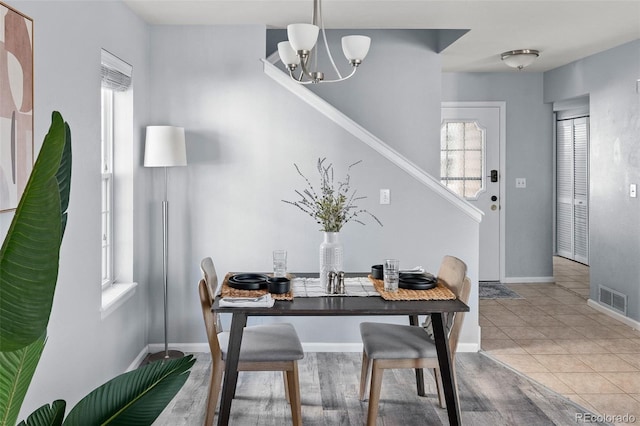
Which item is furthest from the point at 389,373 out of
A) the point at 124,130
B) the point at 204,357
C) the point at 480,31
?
the point at 480,31

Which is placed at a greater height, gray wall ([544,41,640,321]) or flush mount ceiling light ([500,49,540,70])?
flush mount ceiling light ([500,49,540,70])

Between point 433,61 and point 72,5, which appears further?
point 433,61

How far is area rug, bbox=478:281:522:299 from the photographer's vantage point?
6.18 meters

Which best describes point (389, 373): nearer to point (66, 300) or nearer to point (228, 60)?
point (66, 300)

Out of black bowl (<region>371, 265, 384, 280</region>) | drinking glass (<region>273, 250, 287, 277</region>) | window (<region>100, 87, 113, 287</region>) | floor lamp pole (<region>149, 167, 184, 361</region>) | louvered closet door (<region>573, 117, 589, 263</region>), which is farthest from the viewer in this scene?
louvered closet door (<region>573, 117, 589, 263</region>)

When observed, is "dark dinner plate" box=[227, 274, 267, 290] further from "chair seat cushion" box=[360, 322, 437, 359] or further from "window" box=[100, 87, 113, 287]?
"window" box=[100, 87, 113, 287]

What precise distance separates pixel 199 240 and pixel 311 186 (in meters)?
0.89

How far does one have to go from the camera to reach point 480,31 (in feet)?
14.9

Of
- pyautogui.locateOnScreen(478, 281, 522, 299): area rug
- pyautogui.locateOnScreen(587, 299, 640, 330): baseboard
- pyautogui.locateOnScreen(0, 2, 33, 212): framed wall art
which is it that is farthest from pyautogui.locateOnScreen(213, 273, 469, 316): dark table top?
pyautogui.locateOnScreen(478, 281, 522, 299): area rug

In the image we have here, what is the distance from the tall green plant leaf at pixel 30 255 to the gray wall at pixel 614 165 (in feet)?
16.6

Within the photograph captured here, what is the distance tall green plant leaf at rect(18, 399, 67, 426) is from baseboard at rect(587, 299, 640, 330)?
4.94 metres

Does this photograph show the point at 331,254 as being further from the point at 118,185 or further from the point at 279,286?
the point at 118,185

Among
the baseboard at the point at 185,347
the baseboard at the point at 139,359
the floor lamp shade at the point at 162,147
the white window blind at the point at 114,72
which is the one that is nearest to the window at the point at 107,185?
the white window blind at the point at 114,72

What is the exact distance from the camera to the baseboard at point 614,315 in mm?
5000
